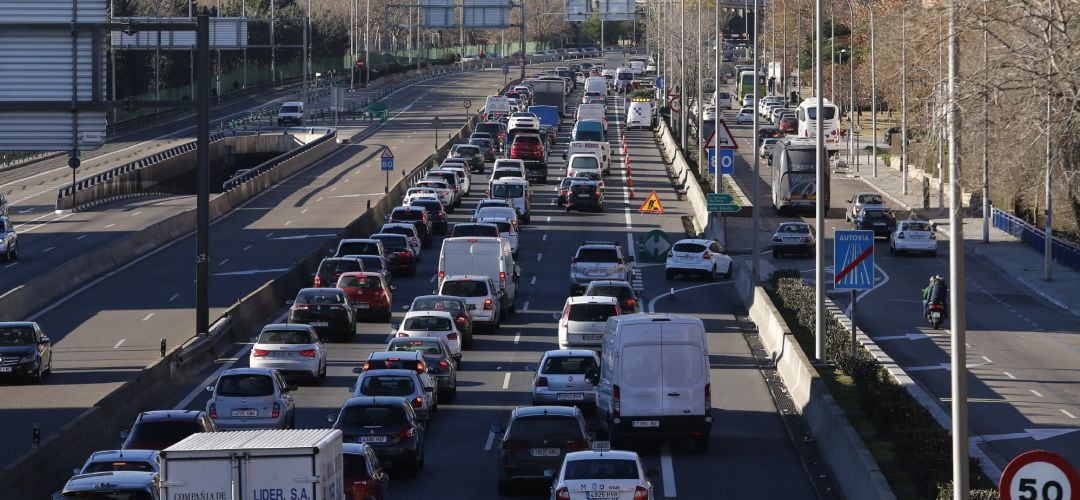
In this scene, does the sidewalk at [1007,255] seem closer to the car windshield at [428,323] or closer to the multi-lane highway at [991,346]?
the multi-lane highway at [991,346]

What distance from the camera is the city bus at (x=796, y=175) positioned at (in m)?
70.8

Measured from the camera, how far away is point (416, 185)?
226ft

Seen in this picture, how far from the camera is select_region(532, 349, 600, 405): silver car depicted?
2977 cm

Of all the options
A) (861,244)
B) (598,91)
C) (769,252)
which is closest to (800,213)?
(769,252)

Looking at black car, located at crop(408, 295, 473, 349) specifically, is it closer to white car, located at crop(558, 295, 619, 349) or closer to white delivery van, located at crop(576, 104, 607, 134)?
white car, located at crop(558, 295, 619, 349)

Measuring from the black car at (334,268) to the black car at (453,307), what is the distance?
22.8ft

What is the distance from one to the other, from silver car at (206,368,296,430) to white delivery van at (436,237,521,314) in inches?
655

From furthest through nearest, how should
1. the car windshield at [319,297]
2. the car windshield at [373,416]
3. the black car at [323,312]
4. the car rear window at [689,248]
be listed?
1. the car rear window at [689,248]
2. the car windshield at [319,297]
3. the black car at [323,312]
4. the car windshield at [373,416]

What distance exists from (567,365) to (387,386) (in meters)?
3.79

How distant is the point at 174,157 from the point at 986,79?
250 ft

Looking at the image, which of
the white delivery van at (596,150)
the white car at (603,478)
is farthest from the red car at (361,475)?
the white delivery van at (596,150)

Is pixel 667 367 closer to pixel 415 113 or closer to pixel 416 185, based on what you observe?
pixel 416 185

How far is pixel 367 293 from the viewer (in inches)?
1674

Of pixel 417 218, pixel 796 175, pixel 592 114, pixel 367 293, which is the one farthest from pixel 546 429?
pixel 592 114
